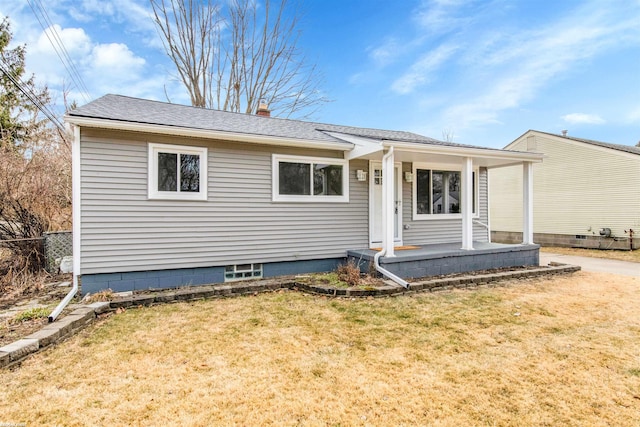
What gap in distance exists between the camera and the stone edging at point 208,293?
328 cm

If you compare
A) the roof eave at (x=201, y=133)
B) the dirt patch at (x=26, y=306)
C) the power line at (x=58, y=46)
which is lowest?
the dirt patch at (x=26, y=306)

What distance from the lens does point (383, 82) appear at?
55.5 ft

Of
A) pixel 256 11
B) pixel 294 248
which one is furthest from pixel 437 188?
pixel 256 11

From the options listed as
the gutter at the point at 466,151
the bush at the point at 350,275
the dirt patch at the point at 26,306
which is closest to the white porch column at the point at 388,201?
the gutter at the point at 466,151

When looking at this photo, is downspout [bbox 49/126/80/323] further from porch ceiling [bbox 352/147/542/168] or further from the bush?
porch ceiling [bbox 352/147/542/168]

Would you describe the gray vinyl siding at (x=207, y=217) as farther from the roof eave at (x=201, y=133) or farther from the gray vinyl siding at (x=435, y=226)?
the gray vinyl siding at (x=435, y=226)

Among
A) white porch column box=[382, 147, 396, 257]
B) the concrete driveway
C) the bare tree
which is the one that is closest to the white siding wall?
the concrete driveway

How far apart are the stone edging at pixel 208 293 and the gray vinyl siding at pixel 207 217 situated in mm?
717

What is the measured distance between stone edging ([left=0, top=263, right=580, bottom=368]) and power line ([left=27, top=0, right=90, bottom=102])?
9448mm

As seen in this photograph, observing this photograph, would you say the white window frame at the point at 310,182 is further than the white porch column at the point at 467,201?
No

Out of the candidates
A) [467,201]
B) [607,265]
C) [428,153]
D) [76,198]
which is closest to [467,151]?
[428,153]

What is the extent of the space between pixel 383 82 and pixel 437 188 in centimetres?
1036

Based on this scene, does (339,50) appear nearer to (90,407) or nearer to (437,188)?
(437,188)

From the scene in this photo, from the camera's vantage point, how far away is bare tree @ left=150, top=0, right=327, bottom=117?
15289 mm
